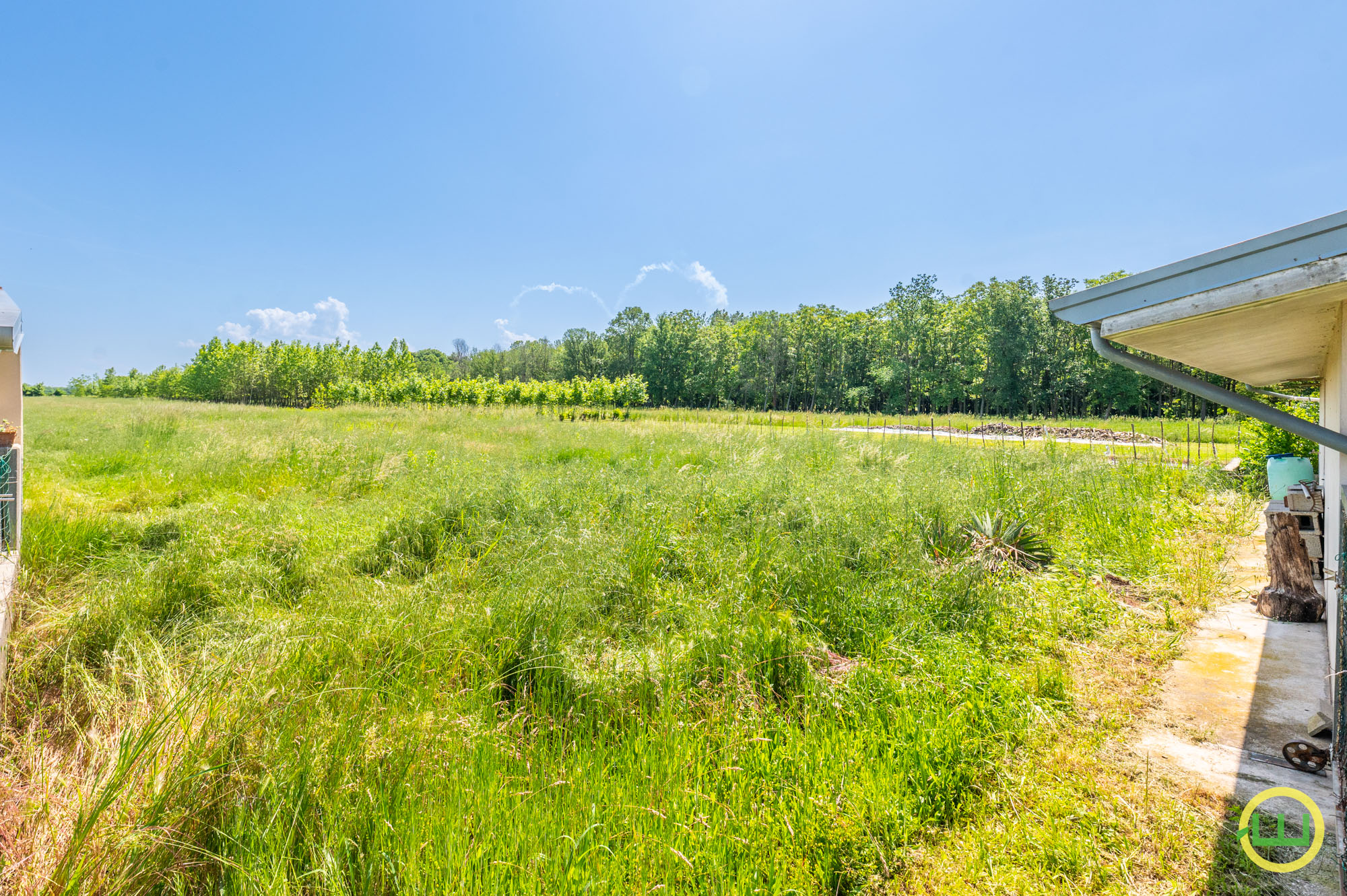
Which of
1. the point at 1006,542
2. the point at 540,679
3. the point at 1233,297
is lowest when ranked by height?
the point at 540,679

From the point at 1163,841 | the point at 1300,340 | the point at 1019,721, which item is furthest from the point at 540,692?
the point at 1300,340

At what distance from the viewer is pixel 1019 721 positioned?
2965 mm

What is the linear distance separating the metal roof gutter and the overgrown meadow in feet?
5.95

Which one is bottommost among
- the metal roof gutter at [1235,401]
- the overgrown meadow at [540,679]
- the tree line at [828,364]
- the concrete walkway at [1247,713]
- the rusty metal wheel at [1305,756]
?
the concrete walkway at [1247,713]

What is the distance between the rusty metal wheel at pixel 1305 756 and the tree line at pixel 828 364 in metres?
33.7

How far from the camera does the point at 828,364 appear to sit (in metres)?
55.5

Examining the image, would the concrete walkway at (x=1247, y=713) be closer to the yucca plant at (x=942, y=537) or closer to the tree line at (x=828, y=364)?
the yucca plant at (x=942, y=537)

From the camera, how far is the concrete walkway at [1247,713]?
247cm

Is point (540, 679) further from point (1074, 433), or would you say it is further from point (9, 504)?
point (1074, 433)

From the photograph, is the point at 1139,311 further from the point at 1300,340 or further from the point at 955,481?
the point at 955,481

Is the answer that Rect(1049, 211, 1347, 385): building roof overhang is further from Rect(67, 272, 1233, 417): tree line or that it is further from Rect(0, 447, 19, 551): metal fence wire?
Rect(67, 272, 1233, 417): tree line

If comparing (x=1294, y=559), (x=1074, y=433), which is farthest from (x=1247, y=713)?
(x=1074, y=433)

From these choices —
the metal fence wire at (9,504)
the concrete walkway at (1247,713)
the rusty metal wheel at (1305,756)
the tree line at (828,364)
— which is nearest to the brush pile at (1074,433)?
the tree line at (828,364)

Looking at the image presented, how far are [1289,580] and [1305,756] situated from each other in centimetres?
252
